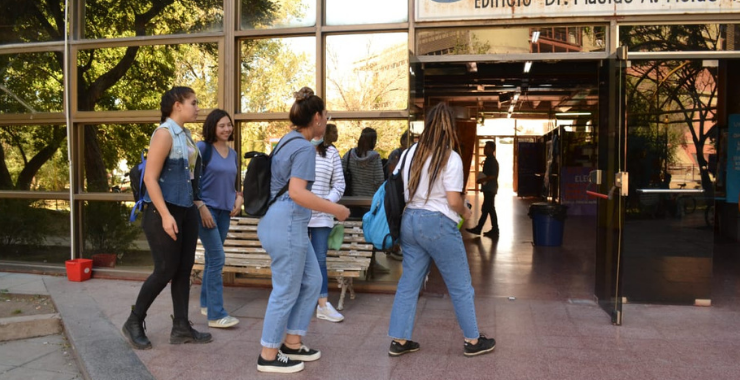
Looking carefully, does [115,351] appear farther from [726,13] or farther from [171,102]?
[726,13]

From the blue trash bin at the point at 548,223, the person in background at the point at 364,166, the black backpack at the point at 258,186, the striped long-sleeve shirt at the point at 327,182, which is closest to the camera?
the black backpack at the point at 258,186

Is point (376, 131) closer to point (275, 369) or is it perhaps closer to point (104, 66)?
point (275, 369)

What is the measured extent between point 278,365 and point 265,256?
7.06ft

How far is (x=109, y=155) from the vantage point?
23.2ft

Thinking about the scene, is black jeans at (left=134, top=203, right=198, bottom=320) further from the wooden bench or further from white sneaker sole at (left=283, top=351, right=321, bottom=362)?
the wooden bench

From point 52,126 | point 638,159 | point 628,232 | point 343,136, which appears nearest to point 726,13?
point 638,159

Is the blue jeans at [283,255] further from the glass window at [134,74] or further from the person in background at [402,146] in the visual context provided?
the glass window at [134,74]

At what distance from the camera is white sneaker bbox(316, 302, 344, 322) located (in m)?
5.19

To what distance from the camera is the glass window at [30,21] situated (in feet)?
23.4

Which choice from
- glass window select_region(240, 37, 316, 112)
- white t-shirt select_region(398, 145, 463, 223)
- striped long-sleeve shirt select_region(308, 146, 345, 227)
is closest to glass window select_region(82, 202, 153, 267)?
glass window select_region(240, 37, 316, 112)

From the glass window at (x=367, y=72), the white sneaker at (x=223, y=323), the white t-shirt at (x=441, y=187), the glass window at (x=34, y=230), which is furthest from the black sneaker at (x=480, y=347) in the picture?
the glass window at (x=34, y=230)

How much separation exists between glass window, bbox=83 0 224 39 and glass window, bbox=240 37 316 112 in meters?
0.48

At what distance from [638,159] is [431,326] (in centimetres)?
282

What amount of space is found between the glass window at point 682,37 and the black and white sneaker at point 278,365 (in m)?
4.04
